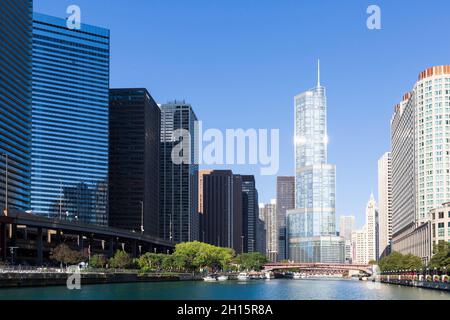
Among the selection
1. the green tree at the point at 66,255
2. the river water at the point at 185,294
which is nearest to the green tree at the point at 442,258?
the river water at the point at 185,294

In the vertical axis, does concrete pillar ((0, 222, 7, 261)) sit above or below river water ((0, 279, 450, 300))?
above

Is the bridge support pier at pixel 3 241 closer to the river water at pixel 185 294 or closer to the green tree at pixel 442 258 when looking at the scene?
the river water at pixel 185 294

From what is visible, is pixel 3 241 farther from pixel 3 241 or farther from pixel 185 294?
pixel 185 294

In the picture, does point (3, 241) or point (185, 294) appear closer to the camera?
point (185, 294)

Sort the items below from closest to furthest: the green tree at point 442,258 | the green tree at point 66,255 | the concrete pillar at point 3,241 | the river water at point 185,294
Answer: the river water at point 185,294
the green tree at point 442,258
the concrete pillar at point 3,241
the green tree at point 66,255

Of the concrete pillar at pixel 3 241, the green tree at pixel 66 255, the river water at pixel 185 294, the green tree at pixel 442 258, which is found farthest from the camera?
the green tree at pixel 66 255

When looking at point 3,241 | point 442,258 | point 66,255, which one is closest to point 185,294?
point 3,241

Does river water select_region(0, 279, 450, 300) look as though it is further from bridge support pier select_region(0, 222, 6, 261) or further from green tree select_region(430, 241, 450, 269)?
bridge support pier select_region(0, 222, 6, 261)

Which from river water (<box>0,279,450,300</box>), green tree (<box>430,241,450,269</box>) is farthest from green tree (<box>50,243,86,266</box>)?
green tree (<box>430,241,450,269</box>)

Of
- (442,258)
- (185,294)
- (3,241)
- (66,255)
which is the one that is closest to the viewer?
(185,294)

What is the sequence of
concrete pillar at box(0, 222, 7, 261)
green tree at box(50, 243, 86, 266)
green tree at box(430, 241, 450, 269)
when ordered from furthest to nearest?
green tree at box(50, 243, 86, 266) < concrete pillar at box(0, 222, 7, 261) < green tree at box(430, 241, 450, 269)

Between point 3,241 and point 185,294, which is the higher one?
point 3,241
